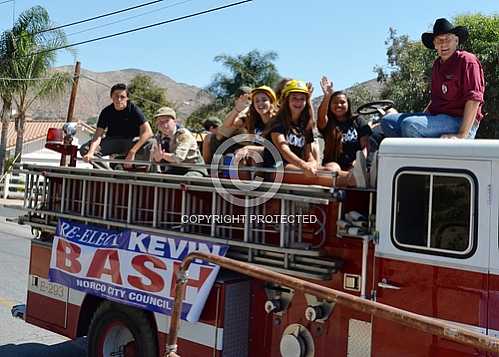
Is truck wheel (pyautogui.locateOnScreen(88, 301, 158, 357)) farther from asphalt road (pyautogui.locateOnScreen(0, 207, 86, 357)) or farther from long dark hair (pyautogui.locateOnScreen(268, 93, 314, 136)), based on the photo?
long dark hair (pyautogui.locateOnScreen(268, 93, 314, 136))

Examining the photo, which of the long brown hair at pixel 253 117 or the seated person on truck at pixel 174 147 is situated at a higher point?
the long brown hair at pixel 253 117

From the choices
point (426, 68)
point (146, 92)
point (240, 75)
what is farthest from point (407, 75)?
point (146, 92)

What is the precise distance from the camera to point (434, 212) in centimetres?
378

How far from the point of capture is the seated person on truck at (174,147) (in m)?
5.79

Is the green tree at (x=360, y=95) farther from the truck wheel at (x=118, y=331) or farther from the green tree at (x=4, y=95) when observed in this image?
Answer: the truck wheel at (x=118, y=331)

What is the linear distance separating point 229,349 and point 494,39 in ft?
47.3

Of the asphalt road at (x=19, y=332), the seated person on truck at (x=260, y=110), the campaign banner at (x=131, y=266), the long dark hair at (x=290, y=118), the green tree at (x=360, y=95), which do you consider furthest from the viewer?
the green tree at (x=360, y=95)

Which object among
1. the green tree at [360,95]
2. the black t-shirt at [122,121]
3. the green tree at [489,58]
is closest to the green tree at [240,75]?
the green tree at [360,95]

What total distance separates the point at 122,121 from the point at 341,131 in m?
2.92

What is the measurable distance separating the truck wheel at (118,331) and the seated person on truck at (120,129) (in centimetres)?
209

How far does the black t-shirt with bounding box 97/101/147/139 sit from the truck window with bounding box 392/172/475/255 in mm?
3978

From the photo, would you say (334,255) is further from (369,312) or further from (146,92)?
(146,92)

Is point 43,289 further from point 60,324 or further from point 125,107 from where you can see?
point 125,107

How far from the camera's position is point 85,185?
598cm
